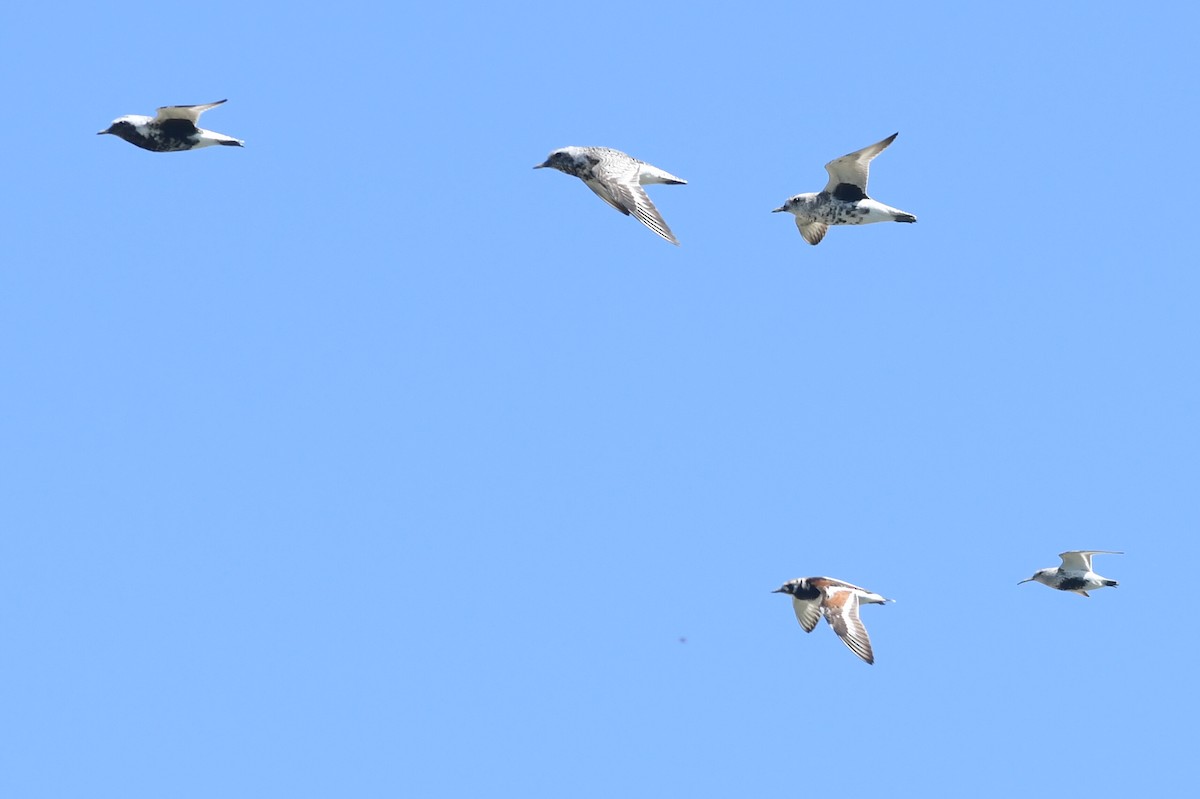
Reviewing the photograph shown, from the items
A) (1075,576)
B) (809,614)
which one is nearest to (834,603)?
(809,614)

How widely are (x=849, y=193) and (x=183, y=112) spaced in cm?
1109

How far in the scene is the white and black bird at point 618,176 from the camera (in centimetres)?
3023

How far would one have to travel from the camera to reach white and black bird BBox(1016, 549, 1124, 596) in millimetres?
39812

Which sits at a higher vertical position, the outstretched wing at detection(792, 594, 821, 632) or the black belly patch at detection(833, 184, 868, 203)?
the black belly patch at detection(833, 184, 868, 203)

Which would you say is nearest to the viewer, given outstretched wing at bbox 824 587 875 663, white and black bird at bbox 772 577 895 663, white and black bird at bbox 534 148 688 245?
white and black bird at bbox 534 148 688 245

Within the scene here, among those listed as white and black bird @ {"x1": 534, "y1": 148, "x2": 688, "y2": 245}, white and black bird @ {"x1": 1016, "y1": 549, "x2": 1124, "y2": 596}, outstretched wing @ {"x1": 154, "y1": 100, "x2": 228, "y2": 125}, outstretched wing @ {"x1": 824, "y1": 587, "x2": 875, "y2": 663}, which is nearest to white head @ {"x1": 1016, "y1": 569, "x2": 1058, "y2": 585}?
white and black bird @ {"x1": 1016, "y1": 549, "x2": 1124, "y2": 596}

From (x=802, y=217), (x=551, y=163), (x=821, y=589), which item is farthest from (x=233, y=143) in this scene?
(x=821, y=589)

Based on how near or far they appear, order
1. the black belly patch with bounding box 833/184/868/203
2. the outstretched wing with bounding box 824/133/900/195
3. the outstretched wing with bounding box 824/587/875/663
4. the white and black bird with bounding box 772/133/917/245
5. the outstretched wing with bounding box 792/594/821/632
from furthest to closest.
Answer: the outstretched wing with bounding box 792/594/821/632
the outstretched wing with bounding box 824/587/875/663
the black belly patch with bounding box 833/184/868/203
the white and black bird with bounding box 772/133/917/245
the outstretched wing with bounding box 824/133/900/195

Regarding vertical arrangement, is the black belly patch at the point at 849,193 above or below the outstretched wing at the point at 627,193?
above

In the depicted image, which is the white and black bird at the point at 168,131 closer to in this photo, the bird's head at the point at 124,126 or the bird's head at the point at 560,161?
the bird's head at the point at 124,126

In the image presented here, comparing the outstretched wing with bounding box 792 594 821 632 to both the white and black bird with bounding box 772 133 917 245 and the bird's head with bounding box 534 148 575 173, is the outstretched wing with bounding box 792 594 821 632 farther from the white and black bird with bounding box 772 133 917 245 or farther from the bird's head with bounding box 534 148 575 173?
the bird's head with bounding box 534 148 575 173

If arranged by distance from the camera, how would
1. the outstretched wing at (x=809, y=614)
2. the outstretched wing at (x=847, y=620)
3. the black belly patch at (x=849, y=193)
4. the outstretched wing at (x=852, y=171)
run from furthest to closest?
the outstretched wing at (x=809, y=614)
the outstretched wing at (x=847, y=620)
the black belly patch at (x=849, y=193)
the outstretched wing at (x=852, y=171)

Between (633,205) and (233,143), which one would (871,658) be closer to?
(633,205)

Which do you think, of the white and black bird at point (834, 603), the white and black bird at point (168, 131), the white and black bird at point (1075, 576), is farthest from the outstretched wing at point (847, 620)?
the white and black bird at point (168, 131)
